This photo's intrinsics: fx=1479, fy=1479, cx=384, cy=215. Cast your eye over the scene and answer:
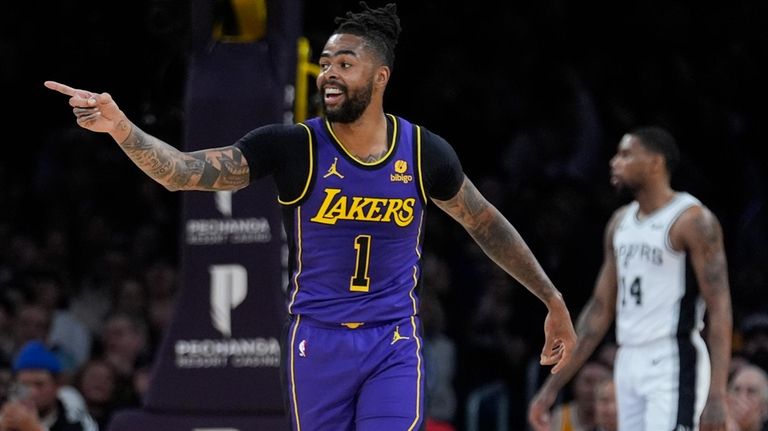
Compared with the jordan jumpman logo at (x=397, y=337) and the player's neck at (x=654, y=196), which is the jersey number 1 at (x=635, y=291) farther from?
the jordan jumpman logo at (x=397, y=337)

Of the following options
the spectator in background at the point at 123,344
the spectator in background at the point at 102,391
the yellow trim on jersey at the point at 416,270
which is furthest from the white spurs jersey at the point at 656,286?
the spectator in background at the point at 123,344

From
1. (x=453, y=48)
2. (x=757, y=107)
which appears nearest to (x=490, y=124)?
(x=453, y=48)

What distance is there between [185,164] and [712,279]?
10.4ft

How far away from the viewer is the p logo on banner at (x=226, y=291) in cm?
796

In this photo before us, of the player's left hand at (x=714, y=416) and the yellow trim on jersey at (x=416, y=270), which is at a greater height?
the yellow trim on jersey at (x=416, y=270)

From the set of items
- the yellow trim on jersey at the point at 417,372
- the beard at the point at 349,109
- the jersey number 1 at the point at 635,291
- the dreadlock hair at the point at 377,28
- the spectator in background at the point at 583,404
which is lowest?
the spectator in background at the point at 583,404

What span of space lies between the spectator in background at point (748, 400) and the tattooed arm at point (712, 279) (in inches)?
52.1

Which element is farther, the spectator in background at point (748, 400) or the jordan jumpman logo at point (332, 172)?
the spectator in background at point (748, 400)

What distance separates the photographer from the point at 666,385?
7438mm

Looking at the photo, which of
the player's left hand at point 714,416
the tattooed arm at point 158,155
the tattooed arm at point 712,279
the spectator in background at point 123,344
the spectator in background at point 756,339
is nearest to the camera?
the tattooed arm at point 158,155

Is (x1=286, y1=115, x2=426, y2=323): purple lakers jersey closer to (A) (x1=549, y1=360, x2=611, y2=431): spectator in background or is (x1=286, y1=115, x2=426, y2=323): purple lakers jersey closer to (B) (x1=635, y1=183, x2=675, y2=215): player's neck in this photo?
(B) (x1=635, y1=183, x2=675, y2=215): player's neck

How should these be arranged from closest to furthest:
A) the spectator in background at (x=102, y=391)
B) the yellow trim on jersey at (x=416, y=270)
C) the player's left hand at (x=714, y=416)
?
the yellow trim on jersey at (x=416, y=270), the player's left hand at (x=714, y=416), the spectator in background at (x=102, y=391)

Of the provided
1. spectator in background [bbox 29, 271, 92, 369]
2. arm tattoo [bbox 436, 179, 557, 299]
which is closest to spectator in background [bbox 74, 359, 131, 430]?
spectator in background [bbox 29, 271, 92, 369]

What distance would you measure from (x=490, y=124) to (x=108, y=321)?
4.00 m
